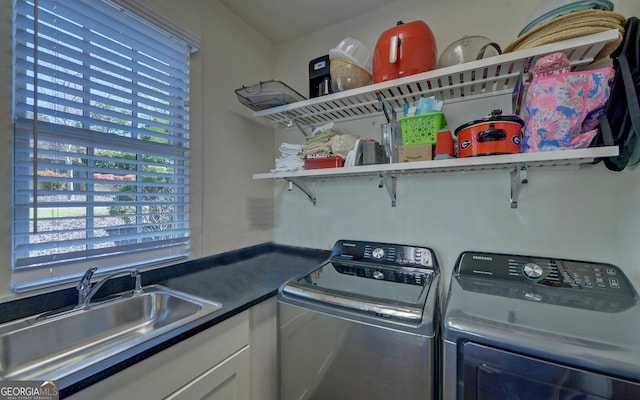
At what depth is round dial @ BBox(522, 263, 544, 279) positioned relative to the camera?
1103 mm

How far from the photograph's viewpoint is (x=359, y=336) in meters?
0.95

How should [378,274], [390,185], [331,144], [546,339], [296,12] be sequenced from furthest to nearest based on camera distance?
[296,12]
[390,185]
[331,144]
[378,274]
[546,339]

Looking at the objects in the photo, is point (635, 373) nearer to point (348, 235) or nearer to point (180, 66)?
point (348, 235)

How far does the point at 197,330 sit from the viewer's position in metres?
0.89

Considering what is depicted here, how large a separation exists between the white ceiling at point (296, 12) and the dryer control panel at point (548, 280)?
170 centimetres

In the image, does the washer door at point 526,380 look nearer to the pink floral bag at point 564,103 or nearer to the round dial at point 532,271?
the round dial at point 532,271

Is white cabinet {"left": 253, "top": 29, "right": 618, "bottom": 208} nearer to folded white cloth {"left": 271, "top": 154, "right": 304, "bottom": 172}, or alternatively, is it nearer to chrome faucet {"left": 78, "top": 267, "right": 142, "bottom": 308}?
folded white cloth {"left": 271, "top": 154, "right": 304, "bottom": 172}

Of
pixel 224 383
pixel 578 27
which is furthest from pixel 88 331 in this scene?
pixel 578 27

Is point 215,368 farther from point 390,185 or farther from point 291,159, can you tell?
point 390,185

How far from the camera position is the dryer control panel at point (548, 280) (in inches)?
35.9

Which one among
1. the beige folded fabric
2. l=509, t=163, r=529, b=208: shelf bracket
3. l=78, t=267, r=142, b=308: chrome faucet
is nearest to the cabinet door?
l=78, t=267, r=142, b=308: chrome faucet

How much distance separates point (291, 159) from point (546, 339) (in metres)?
1.38

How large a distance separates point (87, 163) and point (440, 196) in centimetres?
179

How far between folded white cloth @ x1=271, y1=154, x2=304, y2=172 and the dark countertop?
0.65 metres
